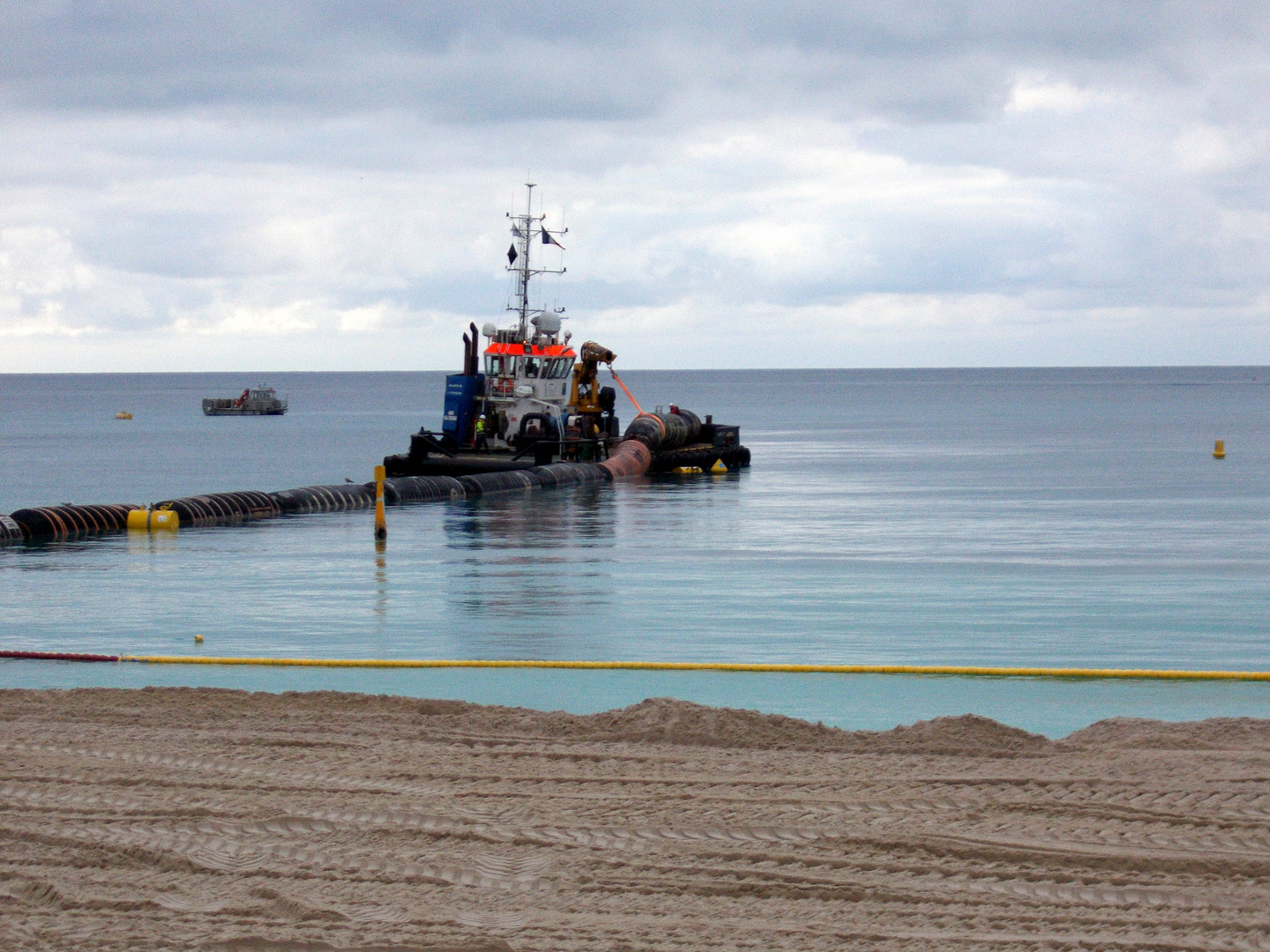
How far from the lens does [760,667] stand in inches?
406

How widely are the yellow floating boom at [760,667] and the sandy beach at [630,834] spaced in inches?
93.3

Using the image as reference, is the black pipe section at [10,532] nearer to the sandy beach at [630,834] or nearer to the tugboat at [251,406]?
the sandy beach at [630,834]

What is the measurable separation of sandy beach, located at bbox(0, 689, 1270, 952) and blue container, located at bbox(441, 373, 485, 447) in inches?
1035

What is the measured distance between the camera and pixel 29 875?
17.4 ft

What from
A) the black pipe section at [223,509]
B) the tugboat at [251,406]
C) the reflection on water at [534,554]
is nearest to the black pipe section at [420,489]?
the reflection on water at [534,554]

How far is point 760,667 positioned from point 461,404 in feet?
81.0

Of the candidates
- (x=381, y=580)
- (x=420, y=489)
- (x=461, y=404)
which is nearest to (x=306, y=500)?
(x=420, y=489)

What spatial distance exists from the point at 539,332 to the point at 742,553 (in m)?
15.6

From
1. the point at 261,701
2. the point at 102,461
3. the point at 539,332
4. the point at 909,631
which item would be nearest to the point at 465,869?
the point at 261,701

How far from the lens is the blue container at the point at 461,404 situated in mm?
34062

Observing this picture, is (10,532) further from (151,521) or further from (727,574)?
(727,574)

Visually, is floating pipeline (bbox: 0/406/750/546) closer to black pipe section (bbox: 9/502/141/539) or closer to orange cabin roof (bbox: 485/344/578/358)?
black pipe section (bbox: 9/502/141/539)

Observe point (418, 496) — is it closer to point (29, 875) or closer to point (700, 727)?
point (700, 727)

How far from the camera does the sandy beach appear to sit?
4.83m
